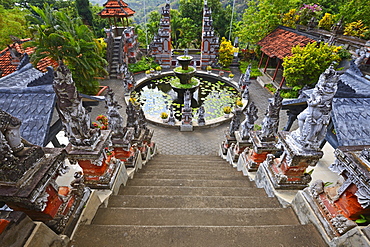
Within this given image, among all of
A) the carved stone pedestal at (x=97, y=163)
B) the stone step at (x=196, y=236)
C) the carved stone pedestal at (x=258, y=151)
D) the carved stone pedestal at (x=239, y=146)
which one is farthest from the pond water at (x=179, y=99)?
the stone step at (x=196, y=236)

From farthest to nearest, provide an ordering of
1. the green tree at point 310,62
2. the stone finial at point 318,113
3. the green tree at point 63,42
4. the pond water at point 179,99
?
1. the pond water at point 179,99
2. the green tree at point 310,62
3. the green tree at point 63,42
4. the stone finial at point 318,113

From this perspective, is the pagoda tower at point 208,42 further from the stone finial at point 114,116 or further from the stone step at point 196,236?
the stone step at point 196,236

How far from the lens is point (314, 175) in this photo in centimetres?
637

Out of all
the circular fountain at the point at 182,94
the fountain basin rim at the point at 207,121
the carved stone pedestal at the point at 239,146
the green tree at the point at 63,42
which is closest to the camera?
the carved stone pedestal at the point at 239,146

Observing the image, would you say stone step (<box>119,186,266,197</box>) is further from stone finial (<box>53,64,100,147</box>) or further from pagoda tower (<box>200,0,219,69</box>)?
pagoda tower (<box>200,0,219,69</box>)

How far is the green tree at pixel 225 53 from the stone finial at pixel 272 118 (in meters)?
16.3

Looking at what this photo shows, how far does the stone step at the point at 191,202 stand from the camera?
376cm

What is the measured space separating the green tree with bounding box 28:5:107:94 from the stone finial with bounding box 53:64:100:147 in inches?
340

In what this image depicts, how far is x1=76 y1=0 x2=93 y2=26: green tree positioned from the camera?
81.6 ft

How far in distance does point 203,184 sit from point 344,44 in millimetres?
16686

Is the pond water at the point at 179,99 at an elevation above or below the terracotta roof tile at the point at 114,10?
below

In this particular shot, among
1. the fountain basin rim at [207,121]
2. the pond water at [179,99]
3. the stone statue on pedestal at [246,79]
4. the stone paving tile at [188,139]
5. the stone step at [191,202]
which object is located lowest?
the stone paving tile at [188,139]

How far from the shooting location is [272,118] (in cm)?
471

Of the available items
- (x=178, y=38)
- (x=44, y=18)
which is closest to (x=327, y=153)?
(x=44, y=18)
